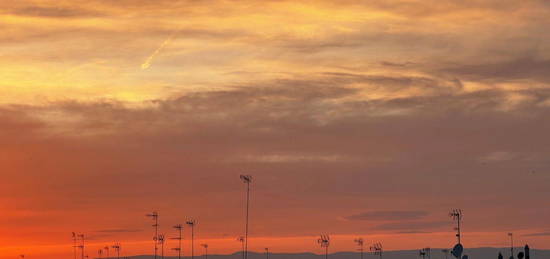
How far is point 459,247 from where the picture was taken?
177m

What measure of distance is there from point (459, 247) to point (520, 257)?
16263 mm

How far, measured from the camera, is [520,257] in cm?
16212

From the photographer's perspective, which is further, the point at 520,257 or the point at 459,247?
the point at 459,247
